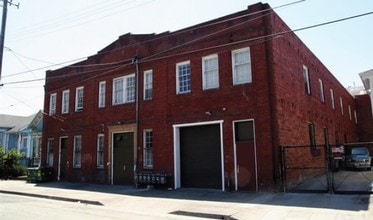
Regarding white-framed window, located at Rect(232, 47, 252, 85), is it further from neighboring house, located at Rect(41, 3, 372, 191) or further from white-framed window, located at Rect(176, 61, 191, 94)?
white-framed window, located at Rect(176, 61, 191, 94)

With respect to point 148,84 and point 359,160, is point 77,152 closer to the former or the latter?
point 148,84

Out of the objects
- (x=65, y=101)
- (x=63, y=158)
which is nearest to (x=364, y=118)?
(x=65, y=101)

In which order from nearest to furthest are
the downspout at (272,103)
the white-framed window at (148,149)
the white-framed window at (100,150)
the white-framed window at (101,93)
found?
1. the downspout at (272,103)
2. the white-framed window at (148,149)
3. the white-framed window at (100,150)
4. the white-framed window at (101,93)

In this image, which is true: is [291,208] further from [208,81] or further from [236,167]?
[208,81]

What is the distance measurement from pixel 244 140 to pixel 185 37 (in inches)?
250

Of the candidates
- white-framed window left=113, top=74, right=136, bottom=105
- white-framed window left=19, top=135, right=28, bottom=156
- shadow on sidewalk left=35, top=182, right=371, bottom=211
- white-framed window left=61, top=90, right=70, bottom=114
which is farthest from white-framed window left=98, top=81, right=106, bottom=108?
white-framed window left=19, top=135, right=28, bottom=156

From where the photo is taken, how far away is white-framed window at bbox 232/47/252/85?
1584 cm

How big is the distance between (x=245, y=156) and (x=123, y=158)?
323 inches

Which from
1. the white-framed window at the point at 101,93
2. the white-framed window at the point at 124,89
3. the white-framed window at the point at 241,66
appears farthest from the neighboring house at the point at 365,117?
the white-framed window at the point at 101,93

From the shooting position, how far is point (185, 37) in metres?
17.9

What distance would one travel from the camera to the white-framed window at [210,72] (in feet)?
55.2

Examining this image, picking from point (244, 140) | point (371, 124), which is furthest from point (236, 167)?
point (371, 124)

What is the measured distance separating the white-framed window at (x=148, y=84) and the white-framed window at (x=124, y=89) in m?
1.03

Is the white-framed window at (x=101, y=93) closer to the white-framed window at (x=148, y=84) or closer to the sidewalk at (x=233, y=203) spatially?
the white-framed window at (x=148, y=84)
